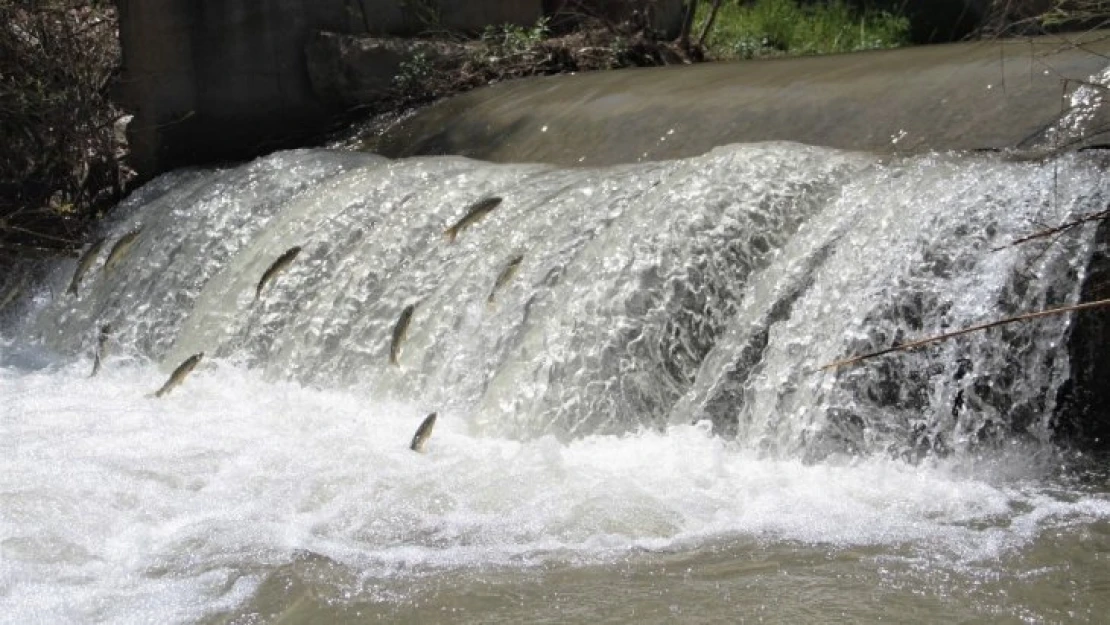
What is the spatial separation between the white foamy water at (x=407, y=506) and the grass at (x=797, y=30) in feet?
19.9

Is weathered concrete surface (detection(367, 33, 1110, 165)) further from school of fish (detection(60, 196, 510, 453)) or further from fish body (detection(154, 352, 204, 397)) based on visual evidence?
fish body (detection(154, 352, 204, 397))

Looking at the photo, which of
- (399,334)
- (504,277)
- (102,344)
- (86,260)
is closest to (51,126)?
(86,260)

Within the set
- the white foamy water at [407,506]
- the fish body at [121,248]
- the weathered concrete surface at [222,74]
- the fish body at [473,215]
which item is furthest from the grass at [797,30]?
the white foamy water at [407,506]

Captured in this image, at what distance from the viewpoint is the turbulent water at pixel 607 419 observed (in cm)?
414

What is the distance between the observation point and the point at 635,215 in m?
6.32

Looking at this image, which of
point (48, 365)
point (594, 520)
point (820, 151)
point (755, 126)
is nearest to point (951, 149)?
point (820, 151)

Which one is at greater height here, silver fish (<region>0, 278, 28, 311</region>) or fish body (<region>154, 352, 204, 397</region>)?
silver fish (<region>0, 278, 28, 311</region>)

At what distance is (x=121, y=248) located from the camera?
28.3 feet

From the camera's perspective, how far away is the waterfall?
522 cm

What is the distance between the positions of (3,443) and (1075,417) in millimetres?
4120

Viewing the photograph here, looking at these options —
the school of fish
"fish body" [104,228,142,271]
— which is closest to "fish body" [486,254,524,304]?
the school of fish

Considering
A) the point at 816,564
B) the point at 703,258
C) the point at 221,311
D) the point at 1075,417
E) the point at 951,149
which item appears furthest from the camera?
the point at 221,311

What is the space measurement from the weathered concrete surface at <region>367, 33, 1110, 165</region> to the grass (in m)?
2.23

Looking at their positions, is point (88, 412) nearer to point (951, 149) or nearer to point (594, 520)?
point (594, 520)
